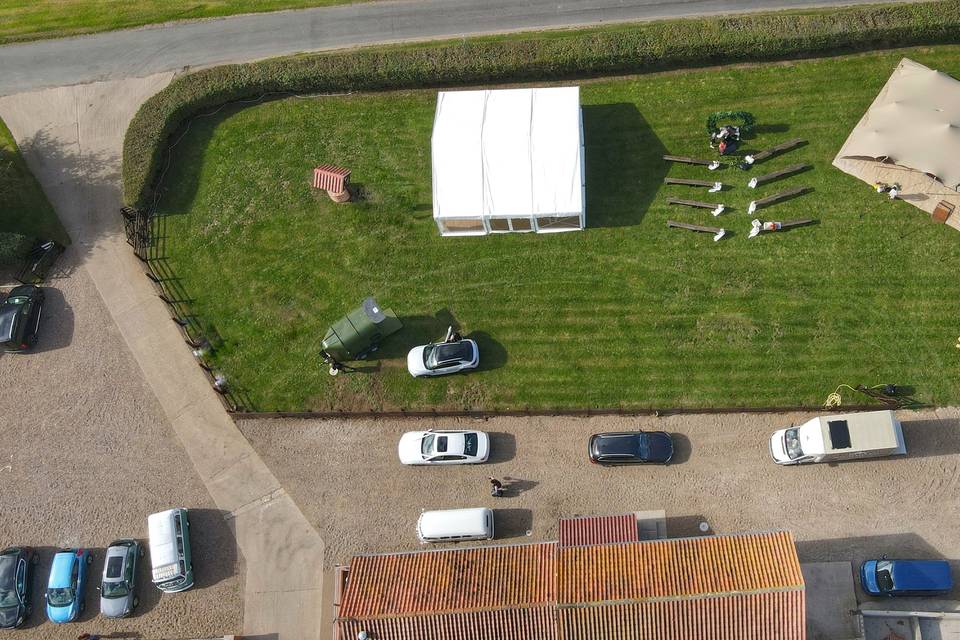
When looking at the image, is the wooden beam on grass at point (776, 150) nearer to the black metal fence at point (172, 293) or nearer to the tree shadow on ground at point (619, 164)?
the tree shadow on ground at point (619, 164)

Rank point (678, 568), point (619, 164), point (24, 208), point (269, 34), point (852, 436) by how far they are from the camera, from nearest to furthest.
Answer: point (678, 568)
point (852, 436)
point (619, 164)
point (24, 208)
point (269, 34)

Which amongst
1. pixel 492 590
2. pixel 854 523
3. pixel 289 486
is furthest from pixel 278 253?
pixel 854 523

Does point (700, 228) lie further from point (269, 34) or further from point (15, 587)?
point (15, 587)

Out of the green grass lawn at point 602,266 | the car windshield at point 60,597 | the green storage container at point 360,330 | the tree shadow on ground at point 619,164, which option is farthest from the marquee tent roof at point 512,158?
the car windshield at point 60,597

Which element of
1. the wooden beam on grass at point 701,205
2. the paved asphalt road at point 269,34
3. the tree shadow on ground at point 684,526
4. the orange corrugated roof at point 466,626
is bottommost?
the orange corrugated roof at point 466,626

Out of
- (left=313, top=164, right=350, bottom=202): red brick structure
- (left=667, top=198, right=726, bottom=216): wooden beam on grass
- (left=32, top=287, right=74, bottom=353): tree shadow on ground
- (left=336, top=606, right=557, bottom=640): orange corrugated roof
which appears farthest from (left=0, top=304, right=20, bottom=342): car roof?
(left=667, top=198, right=726, bottom=216): wooden beam on grass

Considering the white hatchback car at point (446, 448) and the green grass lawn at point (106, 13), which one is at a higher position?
the green grass lawn at point (106, 13)

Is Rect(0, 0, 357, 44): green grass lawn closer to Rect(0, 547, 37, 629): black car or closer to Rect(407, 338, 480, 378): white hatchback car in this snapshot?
Rect(407, 338, 480, 378): white hatchback car

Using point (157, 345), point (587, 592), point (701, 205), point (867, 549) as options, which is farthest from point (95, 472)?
point (867, 549)

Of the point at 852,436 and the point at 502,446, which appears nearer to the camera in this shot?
the point at 852,436
